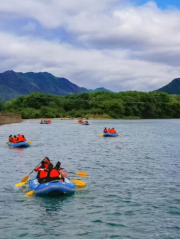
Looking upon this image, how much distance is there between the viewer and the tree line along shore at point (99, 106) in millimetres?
142000

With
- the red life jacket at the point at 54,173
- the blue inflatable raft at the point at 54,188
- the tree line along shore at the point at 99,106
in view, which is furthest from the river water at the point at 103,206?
the tree line along shore at the point at 99,106

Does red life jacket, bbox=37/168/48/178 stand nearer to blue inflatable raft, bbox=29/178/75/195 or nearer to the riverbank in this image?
blue inflatable raft, bbox=29/178/75/195

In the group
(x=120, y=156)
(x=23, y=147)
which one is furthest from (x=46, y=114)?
(x=120, y=156)

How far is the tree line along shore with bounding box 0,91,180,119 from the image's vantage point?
142000mm

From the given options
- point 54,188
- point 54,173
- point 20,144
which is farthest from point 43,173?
point 20,144

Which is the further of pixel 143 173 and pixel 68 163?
pixel 68 163

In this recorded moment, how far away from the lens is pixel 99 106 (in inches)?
5827

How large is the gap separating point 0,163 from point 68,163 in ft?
18.2

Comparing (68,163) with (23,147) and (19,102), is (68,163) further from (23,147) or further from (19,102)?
(19,102)

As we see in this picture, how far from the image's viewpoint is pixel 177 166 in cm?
2956

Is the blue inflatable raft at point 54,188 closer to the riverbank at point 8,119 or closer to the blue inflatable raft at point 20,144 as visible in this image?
the blue inflatable raft at point 20,144

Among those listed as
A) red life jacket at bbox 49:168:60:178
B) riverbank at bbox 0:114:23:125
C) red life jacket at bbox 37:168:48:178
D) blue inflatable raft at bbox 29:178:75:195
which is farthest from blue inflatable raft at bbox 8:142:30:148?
riverbank at bbox 0:114:23:125

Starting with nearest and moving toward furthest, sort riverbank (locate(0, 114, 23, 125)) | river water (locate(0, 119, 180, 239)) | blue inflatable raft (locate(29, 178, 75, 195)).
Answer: river water (locate(0, 119, 180, 239)), blue inflatable raft (locate(29, 178, 75, 195)), riverbank (locate(0, 114, 23, 125))

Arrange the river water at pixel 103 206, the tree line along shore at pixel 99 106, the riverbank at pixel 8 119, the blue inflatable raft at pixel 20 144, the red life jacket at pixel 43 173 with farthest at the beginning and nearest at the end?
1. the tree line along shore at pixel 99 106
2. the riverbank at pixel 8 119
3. the blue inflatable raft at pixel 20 144
4. the red life jacket at pixel 43 173
5. the river water at pixel 103 206
